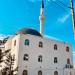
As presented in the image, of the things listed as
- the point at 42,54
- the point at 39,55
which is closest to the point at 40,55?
the point at 39,55

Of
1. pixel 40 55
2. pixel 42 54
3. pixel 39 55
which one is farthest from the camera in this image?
pixel 42 54

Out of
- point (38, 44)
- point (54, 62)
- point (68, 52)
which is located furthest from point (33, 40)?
point (68, 52)

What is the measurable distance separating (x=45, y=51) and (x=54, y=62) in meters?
2.86

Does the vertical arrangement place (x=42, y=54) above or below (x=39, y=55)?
above

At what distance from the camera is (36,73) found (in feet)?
107

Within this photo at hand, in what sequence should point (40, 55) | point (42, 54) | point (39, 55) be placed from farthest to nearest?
1. point (42, 54)
2. point (40, 55)
3. point (39, 55)

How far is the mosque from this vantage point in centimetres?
3197

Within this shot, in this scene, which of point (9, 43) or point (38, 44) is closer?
point (38, 44)

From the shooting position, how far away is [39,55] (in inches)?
1324

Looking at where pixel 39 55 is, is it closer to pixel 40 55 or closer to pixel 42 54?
pixel 40 55

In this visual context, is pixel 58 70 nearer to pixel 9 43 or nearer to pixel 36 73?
pixel 36 73

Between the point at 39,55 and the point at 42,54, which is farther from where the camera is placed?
the point at 42,54

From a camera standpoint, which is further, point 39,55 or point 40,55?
point 40,55

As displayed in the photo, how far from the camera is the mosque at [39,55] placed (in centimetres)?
3197
